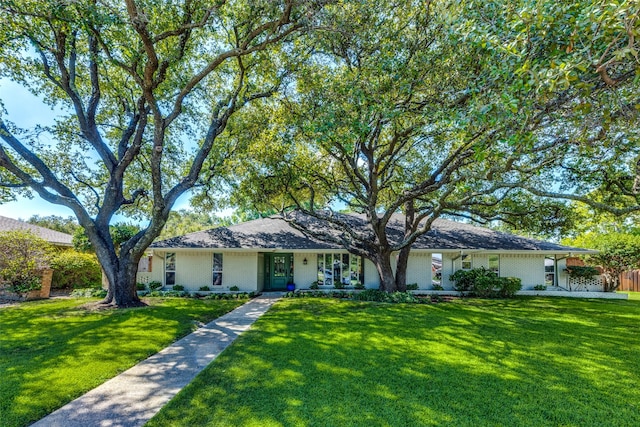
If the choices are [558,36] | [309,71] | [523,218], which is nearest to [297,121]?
[309,71]

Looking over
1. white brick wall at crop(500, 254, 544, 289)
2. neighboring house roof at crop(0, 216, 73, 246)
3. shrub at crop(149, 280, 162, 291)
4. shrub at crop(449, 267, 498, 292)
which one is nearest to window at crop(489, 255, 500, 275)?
white brick wall at crop(500, 254, 544, 289)

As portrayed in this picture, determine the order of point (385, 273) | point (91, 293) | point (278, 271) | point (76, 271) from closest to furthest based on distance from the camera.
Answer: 1. point (385, 273)
2. point (91, 293)
3. point (278, 271)
4. point (76, 271)

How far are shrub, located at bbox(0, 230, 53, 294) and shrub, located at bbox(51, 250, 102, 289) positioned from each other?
6.50 feet

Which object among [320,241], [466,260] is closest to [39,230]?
[320,241]

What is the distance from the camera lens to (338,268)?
54.4 ft

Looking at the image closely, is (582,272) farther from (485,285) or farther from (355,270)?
(355,270)

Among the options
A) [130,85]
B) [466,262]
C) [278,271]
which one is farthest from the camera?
[278,271]

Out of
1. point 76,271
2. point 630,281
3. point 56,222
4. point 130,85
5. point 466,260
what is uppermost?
point 130,85

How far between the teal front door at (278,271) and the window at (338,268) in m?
1.73

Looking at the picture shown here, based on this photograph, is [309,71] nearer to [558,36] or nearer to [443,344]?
[558,36]

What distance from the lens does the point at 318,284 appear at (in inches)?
647

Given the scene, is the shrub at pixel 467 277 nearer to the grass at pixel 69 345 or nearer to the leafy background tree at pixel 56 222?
the grass at pixel 69 345

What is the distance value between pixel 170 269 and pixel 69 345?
32.7 feet

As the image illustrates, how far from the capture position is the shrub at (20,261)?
13.2m
